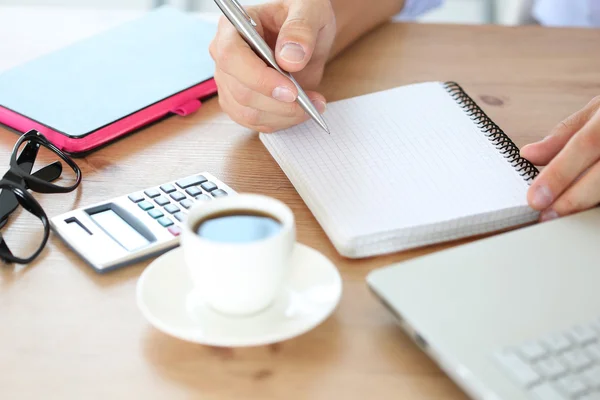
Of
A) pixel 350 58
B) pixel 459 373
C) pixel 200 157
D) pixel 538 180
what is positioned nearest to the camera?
pixel 459 373

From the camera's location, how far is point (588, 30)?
116 centimetres

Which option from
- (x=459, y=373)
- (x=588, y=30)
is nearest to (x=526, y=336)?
(x=459, y=373)

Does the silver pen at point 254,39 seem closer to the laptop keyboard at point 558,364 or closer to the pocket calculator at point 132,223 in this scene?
the pocket calculator at point 132,223

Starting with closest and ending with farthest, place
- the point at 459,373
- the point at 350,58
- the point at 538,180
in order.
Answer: the point at 459,373 < the point at 538,180 < the point at 350,58

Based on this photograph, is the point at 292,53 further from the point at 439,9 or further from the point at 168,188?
the point at 439,9

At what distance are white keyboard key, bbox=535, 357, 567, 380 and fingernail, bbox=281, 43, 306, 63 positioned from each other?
0.43m

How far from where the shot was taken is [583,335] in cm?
53

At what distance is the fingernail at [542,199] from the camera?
696 millimetres

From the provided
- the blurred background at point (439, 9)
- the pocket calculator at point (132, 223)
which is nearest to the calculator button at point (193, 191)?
the pocket calculator at point (132, 223)

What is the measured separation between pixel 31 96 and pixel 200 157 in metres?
0.23

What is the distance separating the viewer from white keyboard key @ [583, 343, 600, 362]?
51cm

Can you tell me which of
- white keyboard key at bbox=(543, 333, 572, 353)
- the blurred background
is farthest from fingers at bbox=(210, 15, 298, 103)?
the blurred background

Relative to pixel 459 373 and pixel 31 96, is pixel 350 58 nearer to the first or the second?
pixel 31 96

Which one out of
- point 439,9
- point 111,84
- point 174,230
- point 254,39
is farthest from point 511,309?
point 439,9
